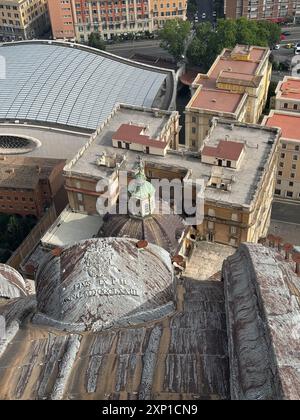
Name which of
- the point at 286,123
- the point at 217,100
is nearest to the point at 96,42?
the point at 217,100

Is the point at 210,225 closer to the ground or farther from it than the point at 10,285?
closer to the ground

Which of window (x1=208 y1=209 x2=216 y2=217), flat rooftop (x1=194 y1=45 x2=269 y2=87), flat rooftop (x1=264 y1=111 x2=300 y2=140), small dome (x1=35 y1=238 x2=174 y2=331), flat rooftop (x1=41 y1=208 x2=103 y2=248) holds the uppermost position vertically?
small dome (x1=35 y1=238 x2=174 y2=331)

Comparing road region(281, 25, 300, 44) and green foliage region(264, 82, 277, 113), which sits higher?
road region(281, 25, 300, 44)

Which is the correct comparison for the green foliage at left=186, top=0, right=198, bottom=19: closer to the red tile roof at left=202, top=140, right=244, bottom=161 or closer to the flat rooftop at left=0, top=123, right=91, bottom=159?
the flat rooftop at left=0, top=123, right=91, bottom=159

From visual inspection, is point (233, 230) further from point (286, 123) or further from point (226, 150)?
point (286, 123)

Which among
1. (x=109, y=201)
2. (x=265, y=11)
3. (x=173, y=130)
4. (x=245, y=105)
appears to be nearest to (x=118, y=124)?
(x=173, y=130)

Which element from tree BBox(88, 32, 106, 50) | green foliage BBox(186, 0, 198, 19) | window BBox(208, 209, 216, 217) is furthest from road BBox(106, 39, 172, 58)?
window BBox(208, 209, 216, 217)
